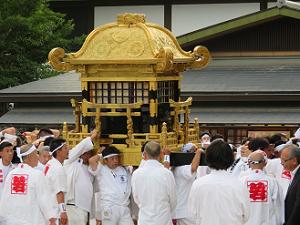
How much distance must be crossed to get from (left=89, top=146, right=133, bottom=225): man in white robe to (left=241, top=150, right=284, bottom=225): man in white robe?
7.72 ft

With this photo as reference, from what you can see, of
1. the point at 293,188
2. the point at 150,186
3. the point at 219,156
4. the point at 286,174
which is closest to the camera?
the point at 219,156

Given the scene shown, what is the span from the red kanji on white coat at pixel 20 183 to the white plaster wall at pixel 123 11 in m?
21.2

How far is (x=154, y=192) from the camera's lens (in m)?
11.4

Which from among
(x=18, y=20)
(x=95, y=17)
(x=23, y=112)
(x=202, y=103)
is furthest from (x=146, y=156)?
(x=95, y=17)

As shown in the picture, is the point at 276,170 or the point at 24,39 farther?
the point at 24,39

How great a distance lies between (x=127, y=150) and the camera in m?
12.9

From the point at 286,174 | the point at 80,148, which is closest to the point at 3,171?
the point at 80,148

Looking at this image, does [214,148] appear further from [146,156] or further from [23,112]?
[23,112]

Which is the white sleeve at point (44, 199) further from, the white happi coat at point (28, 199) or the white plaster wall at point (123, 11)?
the white plaster wall at point (123, 11)

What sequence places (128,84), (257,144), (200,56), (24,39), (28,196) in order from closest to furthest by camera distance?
(28,196), (257,144), (128,84), (200,56), (24,39)

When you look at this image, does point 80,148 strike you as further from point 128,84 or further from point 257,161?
point 257,161

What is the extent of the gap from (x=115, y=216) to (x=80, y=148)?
37.8 inches

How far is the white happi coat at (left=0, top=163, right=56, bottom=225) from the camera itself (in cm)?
1173

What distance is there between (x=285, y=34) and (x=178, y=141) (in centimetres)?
1114
